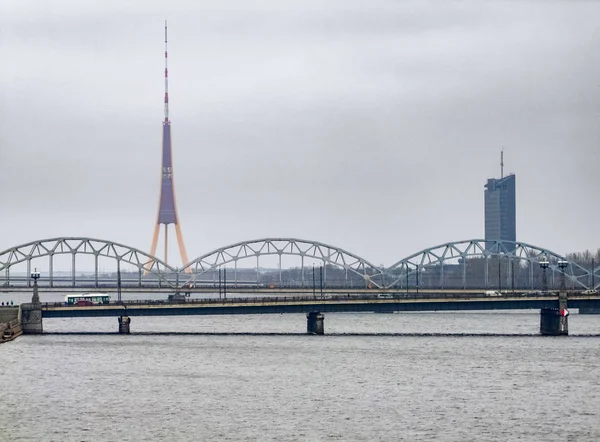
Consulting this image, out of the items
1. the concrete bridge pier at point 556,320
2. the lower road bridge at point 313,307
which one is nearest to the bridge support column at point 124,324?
the lower road bridge at point 313,307

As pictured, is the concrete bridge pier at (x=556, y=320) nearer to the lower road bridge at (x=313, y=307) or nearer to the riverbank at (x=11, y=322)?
the lower road bridge at (x=313, y=307)

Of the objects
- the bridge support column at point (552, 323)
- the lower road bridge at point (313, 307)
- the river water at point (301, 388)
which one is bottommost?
the river water at point (301, 388)

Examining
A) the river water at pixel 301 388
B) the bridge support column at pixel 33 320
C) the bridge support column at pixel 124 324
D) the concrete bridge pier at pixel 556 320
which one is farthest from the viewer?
the bridge support column at pixel 124 324

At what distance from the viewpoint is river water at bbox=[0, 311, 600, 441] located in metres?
75.6

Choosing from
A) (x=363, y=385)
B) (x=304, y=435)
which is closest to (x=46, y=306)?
(x=363, y=385)

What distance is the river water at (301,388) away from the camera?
75.6 metres

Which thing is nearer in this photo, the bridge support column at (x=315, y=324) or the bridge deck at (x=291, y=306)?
the bridge deck at (x=291, y=306)

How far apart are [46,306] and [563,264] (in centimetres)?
5317

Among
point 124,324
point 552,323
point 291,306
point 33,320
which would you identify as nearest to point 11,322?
point 33,320

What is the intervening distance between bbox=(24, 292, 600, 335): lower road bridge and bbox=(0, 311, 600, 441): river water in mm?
3789

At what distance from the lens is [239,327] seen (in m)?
178

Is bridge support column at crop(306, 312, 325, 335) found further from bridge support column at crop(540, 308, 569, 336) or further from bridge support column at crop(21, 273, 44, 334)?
bridge support column at crop(21, 273, 44, 334)

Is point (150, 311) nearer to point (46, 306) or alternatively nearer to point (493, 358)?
point (46, 306)

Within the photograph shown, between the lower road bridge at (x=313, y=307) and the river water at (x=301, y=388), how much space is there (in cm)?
379
